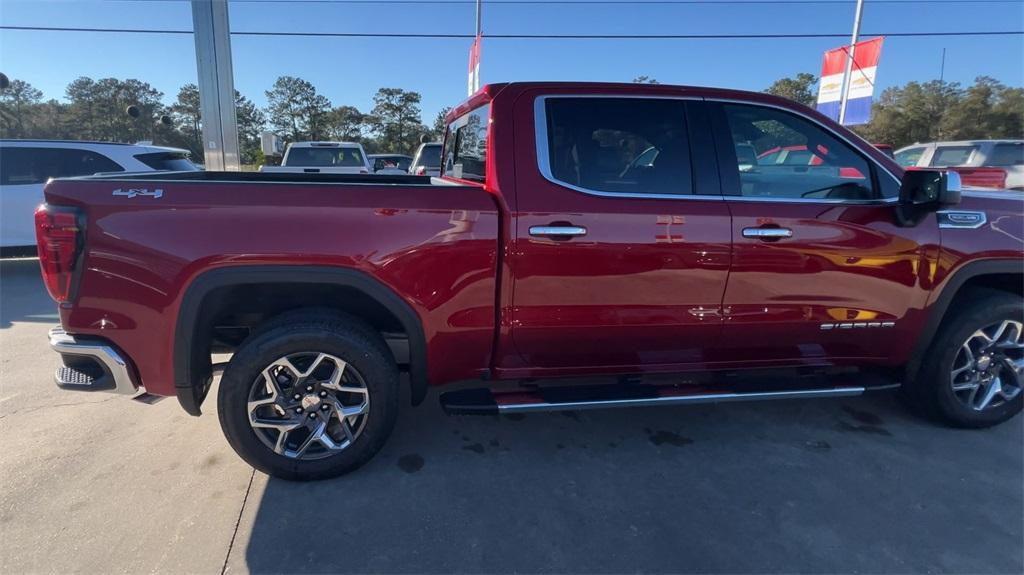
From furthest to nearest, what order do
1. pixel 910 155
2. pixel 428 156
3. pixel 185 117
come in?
pixel 185 117, pixel 428 156, pixel 910 155

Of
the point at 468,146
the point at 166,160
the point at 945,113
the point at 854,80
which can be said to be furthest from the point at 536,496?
the point at 945,113

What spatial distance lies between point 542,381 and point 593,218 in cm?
104

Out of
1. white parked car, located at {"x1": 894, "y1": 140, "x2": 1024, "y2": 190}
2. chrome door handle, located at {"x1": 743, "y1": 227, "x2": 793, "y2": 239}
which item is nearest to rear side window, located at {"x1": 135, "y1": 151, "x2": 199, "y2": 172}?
chrome door handle, located at {"x1": 743, "y1": 227, "x2": 793, "y2": 239}

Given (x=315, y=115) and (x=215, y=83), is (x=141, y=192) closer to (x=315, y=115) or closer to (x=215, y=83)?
(x=215, y=83)

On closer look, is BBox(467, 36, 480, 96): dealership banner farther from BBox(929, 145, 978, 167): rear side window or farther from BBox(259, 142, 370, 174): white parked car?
BBox(929, 145, 978, 167): rear side window

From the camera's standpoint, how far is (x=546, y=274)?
108 inches

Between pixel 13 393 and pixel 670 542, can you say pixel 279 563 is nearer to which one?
pixel 670 542

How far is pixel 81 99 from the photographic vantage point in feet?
141

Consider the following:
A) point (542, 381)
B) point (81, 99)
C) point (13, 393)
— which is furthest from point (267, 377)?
point (81, 99)

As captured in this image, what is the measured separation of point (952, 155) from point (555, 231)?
14288 millimetres

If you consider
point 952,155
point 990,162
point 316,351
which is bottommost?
point 316,351

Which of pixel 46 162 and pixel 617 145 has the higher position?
pixel 617 145

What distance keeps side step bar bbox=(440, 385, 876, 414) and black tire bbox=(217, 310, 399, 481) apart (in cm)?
35

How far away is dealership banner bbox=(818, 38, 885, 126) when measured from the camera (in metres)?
13.4
